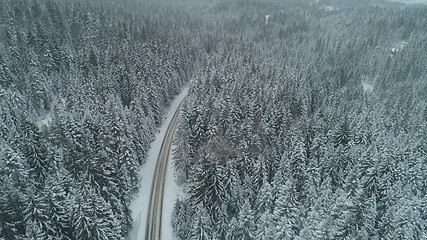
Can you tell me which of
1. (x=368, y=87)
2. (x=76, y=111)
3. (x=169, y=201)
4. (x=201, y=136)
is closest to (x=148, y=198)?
(x=169, y=201)

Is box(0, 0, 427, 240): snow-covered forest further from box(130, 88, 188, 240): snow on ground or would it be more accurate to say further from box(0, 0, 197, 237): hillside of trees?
box(130, 88, 188, 240): snow on ground

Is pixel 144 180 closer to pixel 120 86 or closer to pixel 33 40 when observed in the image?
pixel 120 86

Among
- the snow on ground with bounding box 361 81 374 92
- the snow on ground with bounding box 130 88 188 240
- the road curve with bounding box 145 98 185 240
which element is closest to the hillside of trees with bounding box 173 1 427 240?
the snow on ground with bounding box 130 88 188 240

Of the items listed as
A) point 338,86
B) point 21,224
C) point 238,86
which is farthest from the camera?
point 338,86

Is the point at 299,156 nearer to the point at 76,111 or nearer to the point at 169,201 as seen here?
the point at 169,201

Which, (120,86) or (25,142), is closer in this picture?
(25,142)

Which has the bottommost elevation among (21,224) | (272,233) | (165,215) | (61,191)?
(165,215)

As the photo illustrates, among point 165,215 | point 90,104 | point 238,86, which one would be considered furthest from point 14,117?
point 238,86
